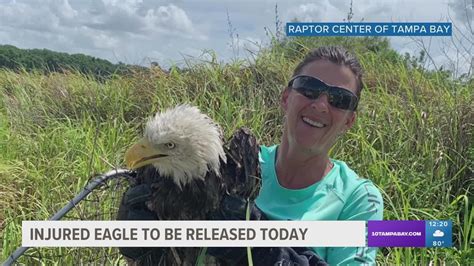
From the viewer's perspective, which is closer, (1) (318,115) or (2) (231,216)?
(2) (231,216)

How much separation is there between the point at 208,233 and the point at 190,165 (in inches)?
6.0

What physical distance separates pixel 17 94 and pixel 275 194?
381 centimetres

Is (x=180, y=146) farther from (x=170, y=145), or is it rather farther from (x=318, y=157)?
(x=318, y=157)

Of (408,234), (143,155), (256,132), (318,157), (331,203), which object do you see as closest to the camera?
(143,155)

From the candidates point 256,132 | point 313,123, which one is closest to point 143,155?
point 313,123

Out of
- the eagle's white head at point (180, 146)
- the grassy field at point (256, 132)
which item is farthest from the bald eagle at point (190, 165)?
the grassy field at point (256, 132)

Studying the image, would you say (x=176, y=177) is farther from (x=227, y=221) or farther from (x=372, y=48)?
(x=372, y=48)

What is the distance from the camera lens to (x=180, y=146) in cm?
115

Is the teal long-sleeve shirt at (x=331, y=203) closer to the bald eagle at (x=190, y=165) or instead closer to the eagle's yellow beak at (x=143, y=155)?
the bald eagle at (x=190, y=165)

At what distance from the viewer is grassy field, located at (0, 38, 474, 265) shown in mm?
2492

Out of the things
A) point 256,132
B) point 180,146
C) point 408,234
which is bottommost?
point 408,234

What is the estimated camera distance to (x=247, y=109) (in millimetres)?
3188

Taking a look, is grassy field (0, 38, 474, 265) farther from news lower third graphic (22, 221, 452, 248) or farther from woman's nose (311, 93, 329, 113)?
woman's nose (311, 93, 329, 113)

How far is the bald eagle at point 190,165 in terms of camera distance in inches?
44.9
